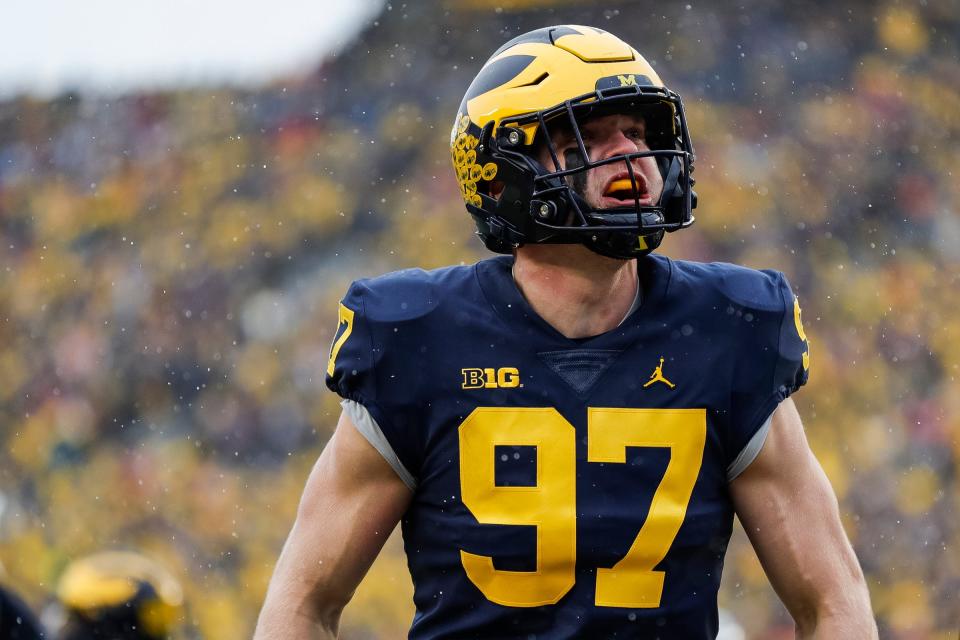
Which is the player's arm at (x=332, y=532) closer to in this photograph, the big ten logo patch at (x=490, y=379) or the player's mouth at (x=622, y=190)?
the big ten logo patch at (x=490, y=379)

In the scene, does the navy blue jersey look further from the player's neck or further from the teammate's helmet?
the teammate's helmet

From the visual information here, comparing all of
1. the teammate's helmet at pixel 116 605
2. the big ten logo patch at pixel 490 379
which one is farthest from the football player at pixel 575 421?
the teammate's helmet at pixel 116 605

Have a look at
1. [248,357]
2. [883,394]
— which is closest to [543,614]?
[883,394]

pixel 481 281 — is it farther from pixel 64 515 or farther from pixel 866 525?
pixel 64 515

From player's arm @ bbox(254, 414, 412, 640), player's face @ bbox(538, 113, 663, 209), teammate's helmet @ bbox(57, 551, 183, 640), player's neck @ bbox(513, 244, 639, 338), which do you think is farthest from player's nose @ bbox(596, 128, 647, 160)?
teammate's helmet @ bbox(57, 551, 183, 640)

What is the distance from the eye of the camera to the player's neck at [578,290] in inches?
77.2

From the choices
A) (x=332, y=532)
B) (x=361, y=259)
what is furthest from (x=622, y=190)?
(x=361, y=259)

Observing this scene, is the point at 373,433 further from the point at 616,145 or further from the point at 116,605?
the point at 116,605

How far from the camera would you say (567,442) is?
185 centimetres

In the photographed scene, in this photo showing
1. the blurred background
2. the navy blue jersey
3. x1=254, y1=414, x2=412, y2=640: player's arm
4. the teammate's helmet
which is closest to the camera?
the navy blue jersey

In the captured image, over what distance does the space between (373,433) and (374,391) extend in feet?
0.21

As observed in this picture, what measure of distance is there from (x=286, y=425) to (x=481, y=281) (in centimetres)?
474

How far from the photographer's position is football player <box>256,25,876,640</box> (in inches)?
A: 72.2

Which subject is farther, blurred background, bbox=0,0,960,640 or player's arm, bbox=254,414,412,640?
blurred background, bbox=0,0,960,640
